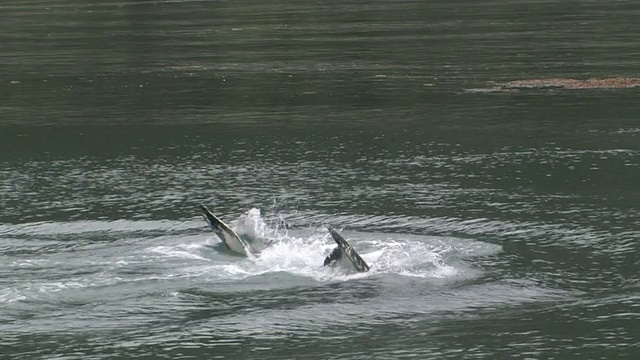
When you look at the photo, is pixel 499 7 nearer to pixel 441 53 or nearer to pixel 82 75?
pixel 441 53

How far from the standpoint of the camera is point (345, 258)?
1077cm

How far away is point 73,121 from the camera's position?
62.4 ft

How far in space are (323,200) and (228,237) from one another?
229cm

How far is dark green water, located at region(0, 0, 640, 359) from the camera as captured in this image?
940 centimetres

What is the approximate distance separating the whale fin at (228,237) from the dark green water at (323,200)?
20 cm

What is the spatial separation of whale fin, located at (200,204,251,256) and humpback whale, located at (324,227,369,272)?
80cm

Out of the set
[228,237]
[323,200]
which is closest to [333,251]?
[228,237]

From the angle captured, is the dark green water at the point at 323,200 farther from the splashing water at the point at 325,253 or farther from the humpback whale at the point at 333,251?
the humpback whale at the point at 333,251

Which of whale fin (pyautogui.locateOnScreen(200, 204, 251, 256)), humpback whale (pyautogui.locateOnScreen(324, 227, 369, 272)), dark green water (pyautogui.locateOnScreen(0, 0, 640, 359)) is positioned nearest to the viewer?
dark green water (pyautogui.locateOnScreen(0, 0, 640, 359))

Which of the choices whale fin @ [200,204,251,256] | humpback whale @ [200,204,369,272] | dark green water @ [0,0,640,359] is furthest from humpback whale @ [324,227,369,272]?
whale fin @ [200,204,251,256]

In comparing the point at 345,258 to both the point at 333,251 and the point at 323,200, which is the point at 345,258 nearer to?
the point at 333,251

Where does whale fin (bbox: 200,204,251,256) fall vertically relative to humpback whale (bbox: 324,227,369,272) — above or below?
above

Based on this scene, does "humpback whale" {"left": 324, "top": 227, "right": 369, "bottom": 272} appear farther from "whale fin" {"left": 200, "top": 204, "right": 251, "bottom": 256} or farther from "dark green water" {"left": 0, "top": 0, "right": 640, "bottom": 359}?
"whale fin" {"left": 200, "top": 204, "right": 251, "bottom": 256}

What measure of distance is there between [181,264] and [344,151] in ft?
17.8
